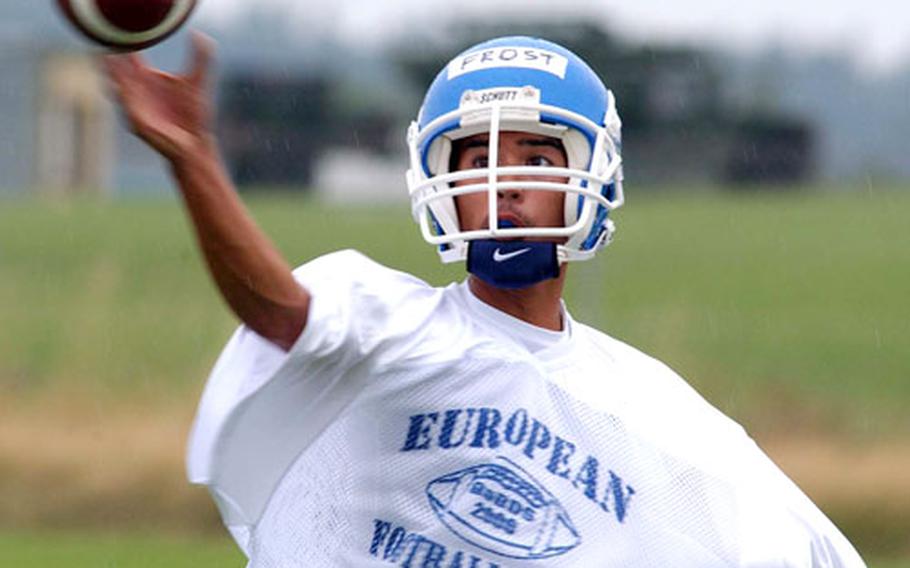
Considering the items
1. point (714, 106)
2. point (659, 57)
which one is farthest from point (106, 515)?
point (714, 106)

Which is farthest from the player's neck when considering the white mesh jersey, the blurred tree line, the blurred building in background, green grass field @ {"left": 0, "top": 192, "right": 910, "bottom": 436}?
the blurred tree line

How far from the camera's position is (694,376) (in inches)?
508

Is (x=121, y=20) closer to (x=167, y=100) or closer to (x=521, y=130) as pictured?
(x=167, y=100)

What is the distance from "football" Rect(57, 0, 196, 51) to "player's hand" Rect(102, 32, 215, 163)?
0.07 m

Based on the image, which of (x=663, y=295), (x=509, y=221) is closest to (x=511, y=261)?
(x=509, y=221)

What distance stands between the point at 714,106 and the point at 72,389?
21.6 ft

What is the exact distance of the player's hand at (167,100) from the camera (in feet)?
10.5

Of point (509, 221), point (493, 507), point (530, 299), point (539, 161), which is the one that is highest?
point (539, 161)

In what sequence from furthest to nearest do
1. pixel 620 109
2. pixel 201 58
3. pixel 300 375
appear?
pixel 620 109, pixel 300 375, pixel 201 58

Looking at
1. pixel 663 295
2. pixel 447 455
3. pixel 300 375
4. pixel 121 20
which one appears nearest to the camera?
pixel 121 20

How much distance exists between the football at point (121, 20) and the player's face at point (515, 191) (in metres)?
0.76

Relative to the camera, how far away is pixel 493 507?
382 centimetres

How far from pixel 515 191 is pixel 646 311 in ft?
38.3

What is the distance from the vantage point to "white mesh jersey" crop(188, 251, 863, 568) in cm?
370
